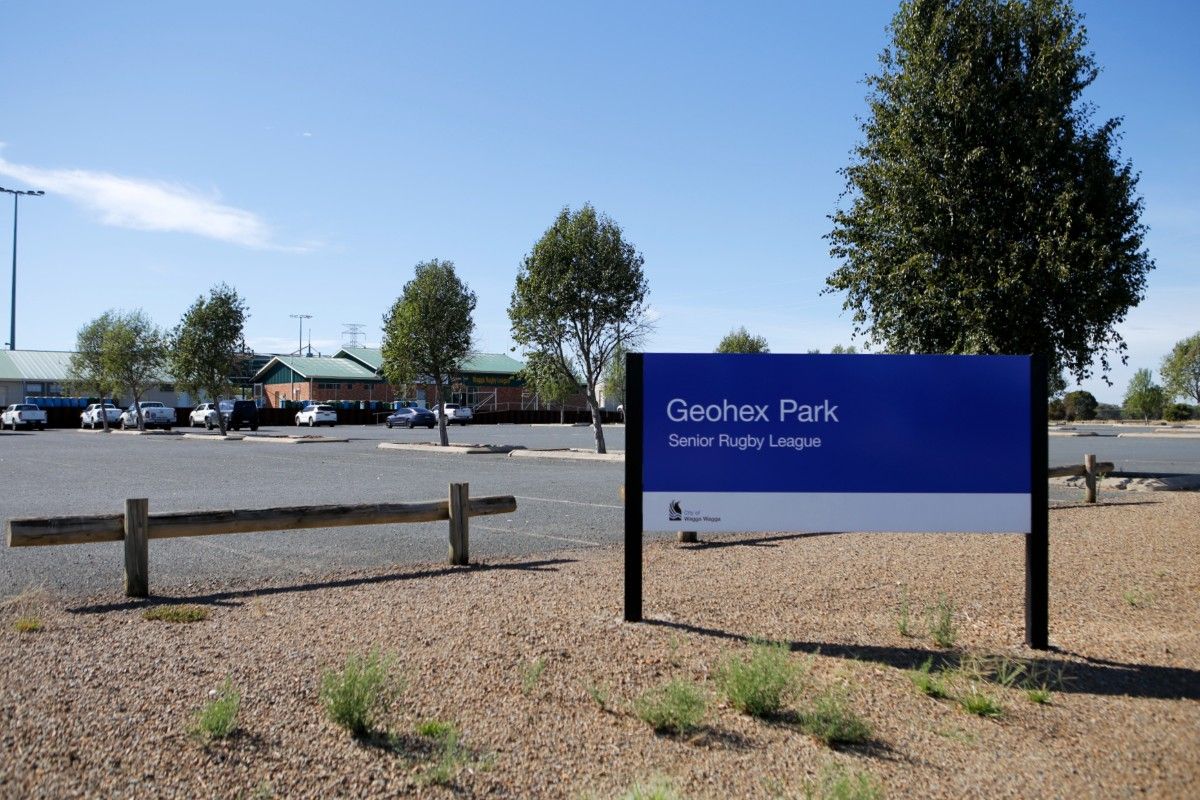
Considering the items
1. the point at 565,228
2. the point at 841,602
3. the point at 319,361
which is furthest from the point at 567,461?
the point at 319,361

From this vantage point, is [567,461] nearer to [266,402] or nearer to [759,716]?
[759,716]

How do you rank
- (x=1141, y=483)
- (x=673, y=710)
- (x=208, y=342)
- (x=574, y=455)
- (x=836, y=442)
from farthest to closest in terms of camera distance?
(x=208, y=342) < (x=574, y=455) < (x=1141, y=483) < (x=836, y=442) < (x=673, y=710)

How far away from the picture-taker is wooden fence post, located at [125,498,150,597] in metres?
7.69

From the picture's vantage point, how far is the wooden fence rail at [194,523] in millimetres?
7500

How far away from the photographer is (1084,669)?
5.86 metres

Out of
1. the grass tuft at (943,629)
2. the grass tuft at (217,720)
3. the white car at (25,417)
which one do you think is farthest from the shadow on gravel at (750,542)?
the white car at (25,417)

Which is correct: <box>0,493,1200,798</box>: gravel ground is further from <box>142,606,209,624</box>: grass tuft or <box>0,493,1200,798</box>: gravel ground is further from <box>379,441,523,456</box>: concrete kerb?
<box>379,441,523,456</box>: concrete kerb

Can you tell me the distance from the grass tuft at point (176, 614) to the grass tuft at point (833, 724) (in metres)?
4.38

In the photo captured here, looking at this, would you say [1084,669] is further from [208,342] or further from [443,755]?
[208,342]

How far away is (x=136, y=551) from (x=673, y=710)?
5071mm

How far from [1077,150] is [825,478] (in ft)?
49.6

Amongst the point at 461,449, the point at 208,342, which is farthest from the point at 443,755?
the point at 208,342

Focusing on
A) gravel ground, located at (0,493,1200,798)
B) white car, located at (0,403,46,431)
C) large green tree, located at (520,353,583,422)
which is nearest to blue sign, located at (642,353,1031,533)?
gravel ground, located at (0,493,1200,798)

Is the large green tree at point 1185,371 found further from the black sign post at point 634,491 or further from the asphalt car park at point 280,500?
the black sign post at point 634,491
